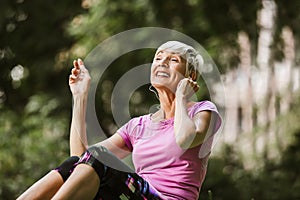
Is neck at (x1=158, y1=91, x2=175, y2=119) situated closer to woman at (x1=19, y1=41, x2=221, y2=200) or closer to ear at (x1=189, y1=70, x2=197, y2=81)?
woman at (x1=19, y1=41, x2=221, y2=200)

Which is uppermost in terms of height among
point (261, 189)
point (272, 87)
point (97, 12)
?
point (97, 12)

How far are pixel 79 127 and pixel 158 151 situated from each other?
43 cm

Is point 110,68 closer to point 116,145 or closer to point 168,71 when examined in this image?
point 116,145

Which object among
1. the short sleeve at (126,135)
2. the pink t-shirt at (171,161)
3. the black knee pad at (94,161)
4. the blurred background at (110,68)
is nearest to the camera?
the black knee pad at (94,161)

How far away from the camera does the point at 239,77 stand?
34.6ft

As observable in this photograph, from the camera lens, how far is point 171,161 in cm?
282

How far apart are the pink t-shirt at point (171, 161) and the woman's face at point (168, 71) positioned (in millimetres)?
127

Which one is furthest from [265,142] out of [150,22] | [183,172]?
[183,172]

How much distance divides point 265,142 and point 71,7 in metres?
3.00

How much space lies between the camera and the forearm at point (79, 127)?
10.1 feet

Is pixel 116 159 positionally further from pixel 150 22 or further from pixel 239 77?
pixel 239 77

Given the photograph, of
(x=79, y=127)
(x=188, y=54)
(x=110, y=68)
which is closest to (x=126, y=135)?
(x=79, y=127)

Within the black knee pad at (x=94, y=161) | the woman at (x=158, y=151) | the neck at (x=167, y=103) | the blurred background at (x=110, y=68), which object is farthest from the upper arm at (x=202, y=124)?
the blurred background at (x=110, y=68)

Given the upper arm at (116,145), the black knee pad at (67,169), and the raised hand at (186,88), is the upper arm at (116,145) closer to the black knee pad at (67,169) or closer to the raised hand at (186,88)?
the black knee pad at (67,169)
